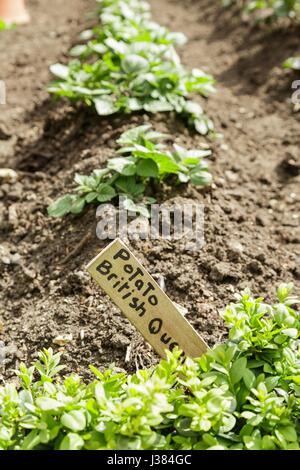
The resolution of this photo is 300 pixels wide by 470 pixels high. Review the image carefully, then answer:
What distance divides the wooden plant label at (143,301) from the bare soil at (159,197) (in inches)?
→ 9.9

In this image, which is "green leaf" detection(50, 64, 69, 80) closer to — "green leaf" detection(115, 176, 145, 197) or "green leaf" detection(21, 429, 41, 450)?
"green leaf" detection(115, 176, 145, 197)

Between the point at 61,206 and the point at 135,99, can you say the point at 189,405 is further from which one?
the point at 135,99

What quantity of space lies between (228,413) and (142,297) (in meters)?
0.45

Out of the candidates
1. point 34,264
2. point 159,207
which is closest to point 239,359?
point 159,207

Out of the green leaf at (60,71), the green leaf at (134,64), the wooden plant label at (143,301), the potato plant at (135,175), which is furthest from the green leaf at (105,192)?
the green leaf at (60,71)

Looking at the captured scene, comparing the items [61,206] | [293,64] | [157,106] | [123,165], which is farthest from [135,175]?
[293,64]

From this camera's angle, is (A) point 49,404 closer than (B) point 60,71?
Yes

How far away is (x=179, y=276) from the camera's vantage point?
261 centimetres

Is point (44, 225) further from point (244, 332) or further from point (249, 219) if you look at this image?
point (244, 332)

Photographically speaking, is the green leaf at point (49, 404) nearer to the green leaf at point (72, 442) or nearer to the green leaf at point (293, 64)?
the green leaf at point (72, 442)

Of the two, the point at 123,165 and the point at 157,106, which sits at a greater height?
the point at 157,106

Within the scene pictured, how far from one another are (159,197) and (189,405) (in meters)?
1.33

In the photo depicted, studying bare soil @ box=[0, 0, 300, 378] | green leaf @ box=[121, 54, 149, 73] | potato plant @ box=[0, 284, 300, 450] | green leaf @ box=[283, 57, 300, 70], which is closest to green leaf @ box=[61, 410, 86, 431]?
potato plant @ box=[0, 284, 300, 450]

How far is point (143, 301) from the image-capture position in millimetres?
2074
